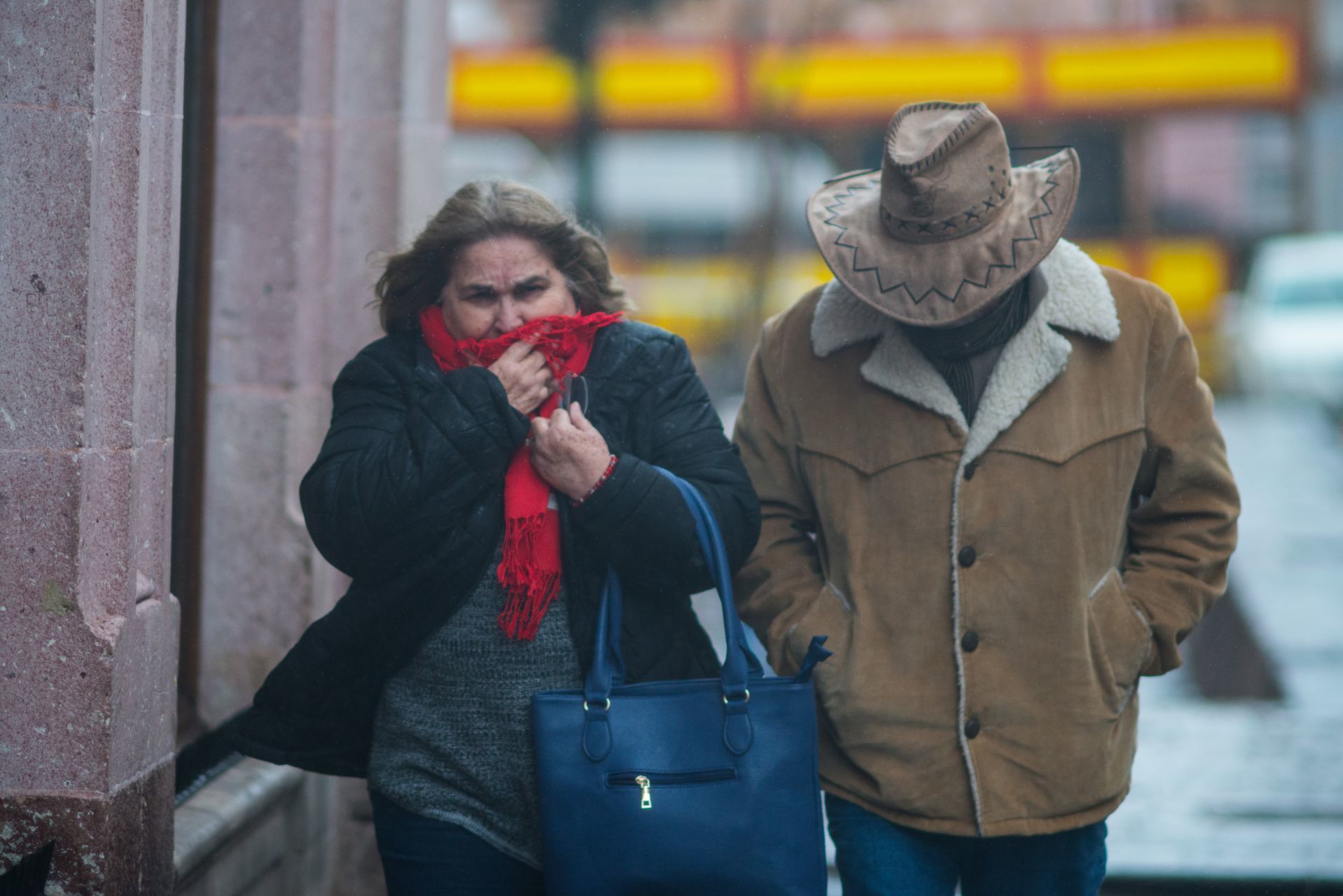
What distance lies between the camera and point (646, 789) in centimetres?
233

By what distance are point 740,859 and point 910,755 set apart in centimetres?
43

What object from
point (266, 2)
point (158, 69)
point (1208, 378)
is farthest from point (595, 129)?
point (158, 69)

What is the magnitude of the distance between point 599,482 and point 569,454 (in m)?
0.07

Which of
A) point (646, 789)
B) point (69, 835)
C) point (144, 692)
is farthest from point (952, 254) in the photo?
point (69, 835)

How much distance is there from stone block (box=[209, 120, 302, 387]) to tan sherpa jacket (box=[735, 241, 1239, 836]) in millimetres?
1866

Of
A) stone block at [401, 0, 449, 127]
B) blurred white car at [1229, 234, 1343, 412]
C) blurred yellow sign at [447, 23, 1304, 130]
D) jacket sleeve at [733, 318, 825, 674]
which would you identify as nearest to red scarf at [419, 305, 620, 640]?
jacket sleeve at [733, 318, 825, 674]

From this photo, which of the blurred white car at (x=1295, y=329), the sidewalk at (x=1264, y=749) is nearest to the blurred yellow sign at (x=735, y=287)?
the blurred white car at (x=1295, y=329)

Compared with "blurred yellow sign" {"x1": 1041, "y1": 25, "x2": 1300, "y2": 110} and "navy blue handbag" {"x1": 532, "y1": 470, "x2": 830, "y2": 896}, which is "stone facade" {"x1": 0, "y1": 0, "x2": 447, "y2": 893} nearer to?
"navy blue handbag" {"x1": 532, "y1": 470, "x2": 830, "y2": 896}

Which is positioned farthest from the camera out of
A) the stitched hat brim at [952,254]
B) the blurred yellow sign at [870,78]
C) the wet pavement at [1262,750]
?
the blurred yellow sign at [870,78]

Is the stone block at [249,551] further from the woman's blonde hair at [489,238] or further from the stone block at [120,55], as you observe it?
the stone block at [120,55]

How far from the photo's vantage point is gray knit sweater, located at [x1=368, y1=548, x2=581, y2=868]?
244cm

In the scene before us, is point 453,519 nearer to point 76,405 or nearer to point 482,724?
point 482,724

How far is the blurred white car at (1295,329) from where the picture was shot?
16.2 metres

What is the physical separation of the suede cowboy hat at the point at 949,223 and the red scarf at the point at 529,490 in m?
0.49
